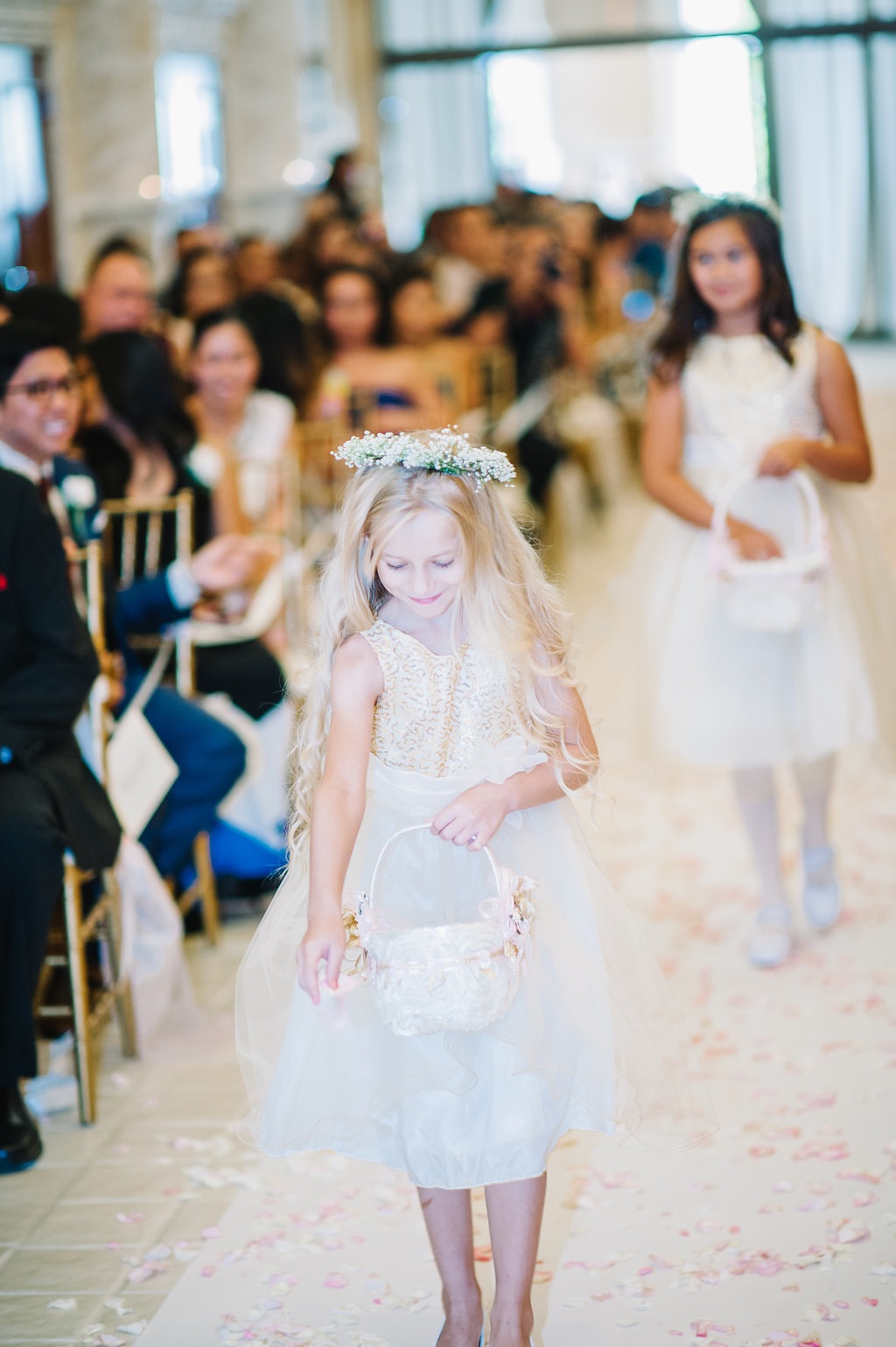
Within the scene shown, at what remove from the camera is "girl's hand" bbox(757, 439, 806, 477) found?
120 inches

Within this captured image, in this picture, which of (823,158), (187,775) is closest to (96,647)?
(187,775)

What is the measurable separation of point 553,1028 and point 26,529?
4.61ft

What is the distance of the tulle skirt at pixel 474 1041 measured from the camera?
1841 mm

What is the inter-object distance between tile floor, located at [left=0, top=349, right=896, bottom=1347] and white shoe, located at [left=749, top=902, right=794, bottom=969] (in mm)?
39

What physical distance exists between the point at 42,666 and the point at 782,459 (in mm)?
1427

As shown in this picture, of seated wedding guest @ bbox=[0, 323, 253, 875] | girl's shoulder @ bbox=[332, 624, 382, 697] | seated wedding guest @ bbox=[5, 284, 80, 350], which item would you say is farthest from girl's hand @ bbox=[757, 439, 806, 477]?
seated wedding guest @ bbox=[5, 284, 80, 350]

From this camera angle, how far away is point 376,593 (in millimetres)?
2033

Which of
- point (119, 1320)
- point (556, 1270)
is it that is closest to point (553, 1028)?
point (556, 1270)

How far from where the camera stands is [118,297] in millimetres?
4773

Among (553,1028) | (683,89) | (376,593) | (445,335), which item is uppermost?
(683,89)

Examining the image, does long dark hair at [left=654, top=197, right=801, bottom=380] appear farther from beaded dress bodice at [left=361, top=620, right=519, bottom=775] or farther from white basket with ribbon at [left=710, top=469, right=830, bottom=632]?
beaded dress bodice at [left=361, top=620, right=519, bottom=775]

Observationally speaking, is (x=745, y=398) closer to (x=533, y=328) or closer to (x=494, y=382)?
(x=494, y=382)

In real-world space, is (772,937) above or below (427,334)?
below

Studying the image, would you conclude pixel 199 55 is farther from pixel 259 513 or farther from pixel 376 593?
pixel 376 593
